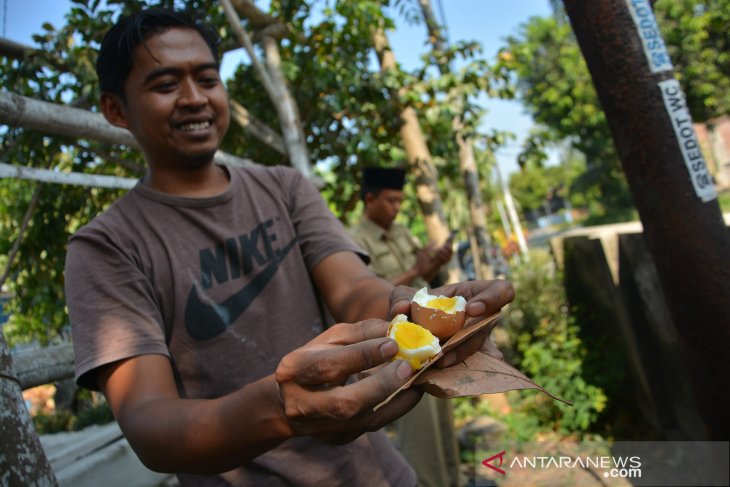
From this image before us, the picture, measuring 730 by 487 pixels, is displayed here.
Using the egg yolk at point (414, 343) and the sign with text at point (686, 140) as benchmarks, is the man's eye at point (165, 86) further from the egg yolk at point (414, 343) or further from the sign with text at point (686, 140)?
the sign with text at point (686, 140)

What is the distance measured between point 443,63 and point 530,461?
3.49 m

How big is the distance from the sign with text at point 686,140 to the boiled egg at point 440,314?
1.37 metres

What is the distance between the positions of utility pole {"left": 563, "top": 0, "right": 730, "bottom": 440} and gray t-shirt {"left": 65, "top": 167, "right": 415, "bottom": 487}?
4.35 ft

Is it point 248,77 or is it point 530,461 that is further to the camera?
point 248,77

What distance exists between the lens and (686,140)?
83.5 inches

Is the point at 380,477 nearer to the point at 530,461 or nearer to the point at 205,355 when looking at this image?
the point at 205,355

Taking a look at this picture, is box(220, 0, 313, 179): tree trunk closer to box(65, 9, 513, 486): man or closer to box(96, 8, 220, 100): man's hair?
box(65, 9, 513, 486): man

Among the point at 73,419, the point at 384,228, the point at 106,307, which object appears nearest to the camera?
the point at 106,307

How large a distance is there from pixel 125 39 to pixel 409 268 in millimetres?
3298

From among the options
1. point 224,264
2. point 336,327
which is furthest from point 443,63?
point 336,327

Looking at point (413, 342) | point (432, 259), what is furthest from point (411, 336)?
point (432, 259)

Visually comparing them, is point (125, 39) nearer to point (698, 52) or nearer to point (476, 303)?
point (476, 303)

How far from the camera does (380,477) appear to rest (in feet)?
4.76

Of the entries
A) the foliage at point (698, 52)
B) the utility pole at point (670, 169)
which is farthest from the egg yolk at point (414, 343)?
the foliage at point (698, 52)
